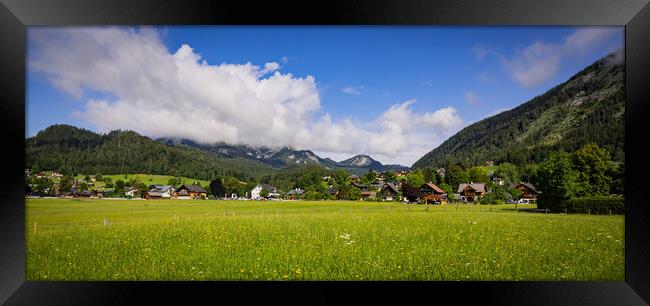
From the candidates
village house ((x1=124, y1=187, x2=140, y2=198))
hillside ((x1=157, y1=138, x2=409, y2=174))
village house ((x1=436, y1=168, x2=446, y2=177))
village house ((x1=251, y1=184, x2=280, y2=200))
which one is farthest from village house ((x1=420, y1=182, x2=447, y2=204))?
village house ((x1=124, y1=187, x2=140, y2=198))

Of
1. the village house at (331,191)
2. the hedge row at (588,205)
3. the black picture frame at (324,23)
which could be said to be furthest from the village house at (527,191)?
the village house at (331,191)

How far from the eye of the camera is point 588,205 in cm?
580

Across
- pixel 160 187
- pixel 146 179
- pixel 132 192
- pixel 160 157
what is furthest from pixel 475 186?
pixel 132 192

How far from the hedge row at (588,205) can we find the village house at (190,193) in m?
6.26

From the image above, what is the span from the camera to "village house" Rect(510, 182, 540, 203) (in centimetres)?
640

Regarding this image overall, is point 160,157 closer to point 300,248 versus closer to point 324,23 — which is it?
point 300,248

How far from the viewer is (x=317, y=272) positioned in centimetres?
438

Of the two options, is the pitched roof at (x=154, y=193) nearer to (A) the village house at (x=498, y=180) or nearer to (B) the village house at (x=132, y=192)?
(B) the village house at (x=132, y=192)

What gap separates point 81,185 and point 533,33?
25.2 feet

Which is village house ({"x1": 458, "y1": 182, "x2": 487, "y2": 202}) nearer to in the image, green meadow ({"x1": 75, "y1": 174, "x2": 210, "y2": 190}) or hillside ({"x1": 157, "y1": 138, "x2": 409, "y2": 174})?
hillside ({"x1": 157, "y1": 138, "x2": 409, "y2": 174})

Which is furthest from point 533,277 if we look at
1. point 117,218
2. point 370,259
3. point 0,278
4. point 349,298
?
point 0,278

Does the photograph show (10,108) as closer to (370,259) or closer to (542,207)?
(370,259)

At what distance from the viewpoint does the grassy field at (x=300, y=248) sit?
4414 mm

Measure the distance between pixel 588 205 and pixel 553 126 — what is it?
4.79ft
